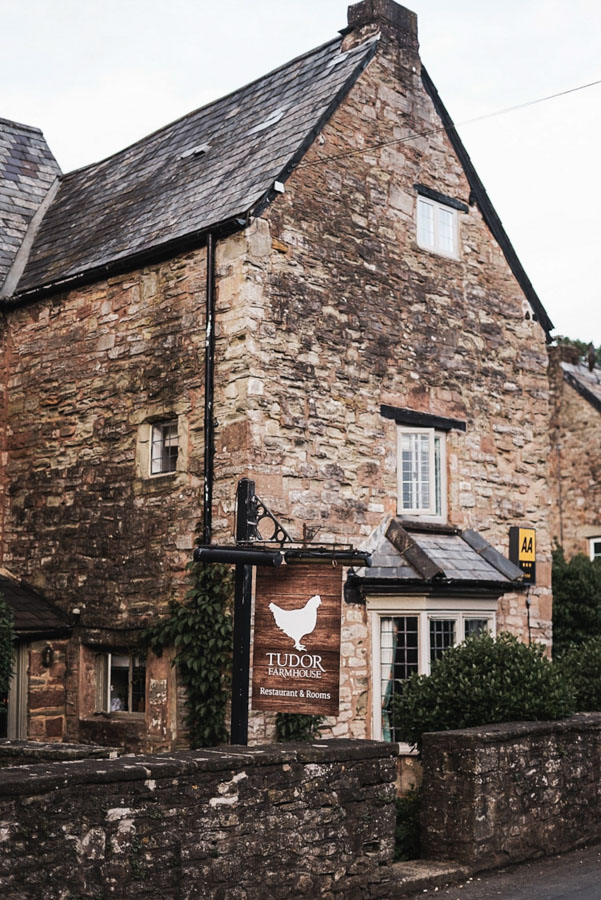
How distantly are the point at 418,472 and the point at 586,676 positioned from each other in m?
3.64

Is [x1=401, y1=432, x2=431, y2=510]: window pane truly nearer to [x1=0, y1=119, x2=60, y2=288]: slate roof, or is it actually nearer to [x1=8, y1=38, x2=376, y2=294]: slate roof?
[x1=8, y1=38, x2=376, y2=294]: slate roof

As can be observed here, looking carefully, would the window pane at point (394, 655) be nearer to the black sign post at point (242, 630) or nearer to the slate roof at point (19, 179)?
the black sign post at point (242, 630)

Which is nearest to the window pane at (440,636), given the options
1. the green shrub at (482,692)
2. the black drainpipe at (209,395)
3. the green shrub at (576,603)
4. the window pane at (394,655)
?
the window pane at (394,655)

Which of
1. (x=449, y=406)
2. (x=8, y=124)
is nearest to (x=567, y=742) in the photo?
(x=449, y=406)

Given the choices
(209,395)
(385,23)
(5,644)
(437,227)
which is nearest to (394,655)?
(209,395)

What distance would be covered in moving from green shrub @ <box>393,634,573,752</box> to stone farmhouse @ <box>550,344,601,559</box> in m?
13.4

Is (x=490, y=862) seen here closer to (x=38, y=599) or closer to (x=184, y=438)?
(x=184, y=438)

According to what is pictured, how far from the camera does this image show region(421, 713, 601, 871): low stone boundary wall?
8969mm

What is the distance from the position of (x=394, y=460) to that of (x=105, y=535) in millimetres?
4014

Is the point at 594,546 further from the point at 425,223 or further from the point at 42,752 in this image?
the point at 42,752

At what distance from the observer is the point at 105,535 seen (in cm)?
1443

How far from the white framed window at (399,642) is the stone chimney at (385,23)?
26.4 ft

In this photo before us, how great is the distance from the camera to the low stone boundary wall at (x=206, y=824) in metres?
6.19

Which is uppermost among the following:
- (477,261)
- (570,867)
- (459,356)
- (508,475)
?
(477,261)
